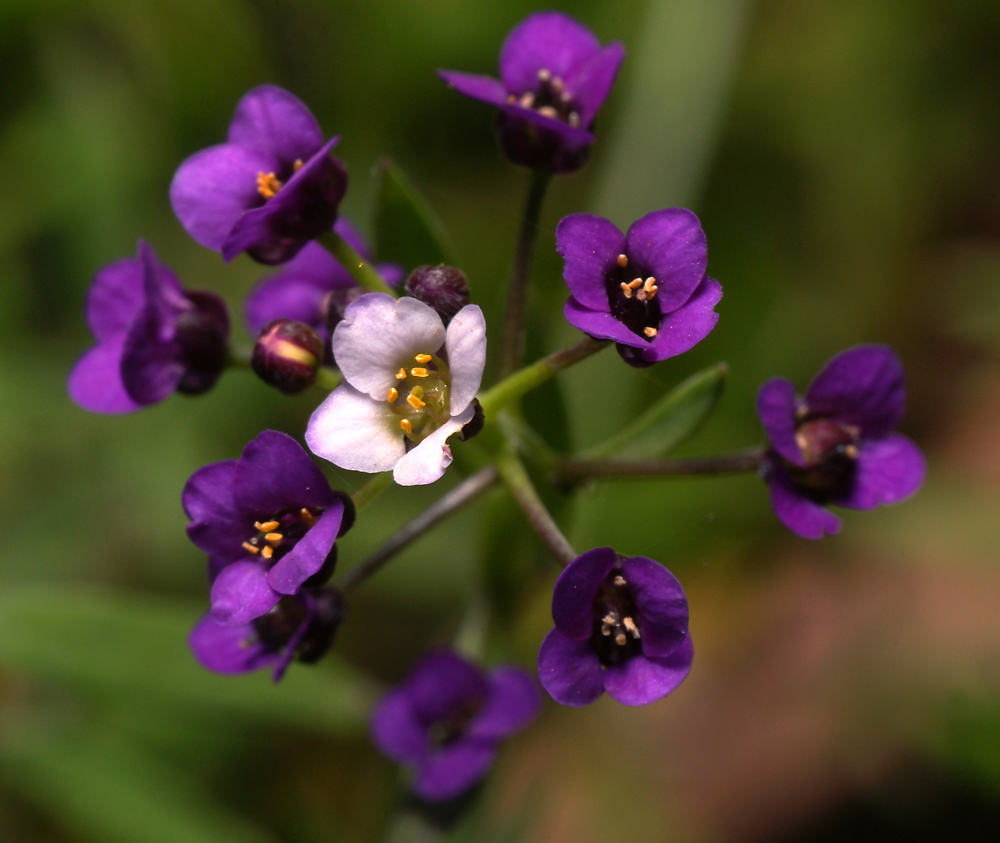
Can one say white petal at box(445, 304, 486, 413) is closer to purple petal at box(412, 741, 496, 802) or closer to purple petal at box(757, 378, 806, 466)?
purple petal at box(757, 378, 806, 466)

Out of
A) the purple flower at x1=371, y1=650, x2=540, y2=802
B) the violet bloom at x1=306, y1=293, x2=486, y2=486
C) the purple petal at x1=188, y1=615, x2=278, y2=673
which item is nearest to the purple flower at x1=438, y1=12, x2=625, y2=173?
the violet bloom at x1=306, y1=293, x2=486, y2=486

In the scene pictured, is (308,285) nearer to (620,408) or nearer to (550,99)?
(550,99)

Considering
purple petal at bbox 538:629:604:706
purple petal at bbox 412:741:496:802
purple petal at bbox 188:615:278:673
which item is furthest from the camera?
purple petal at bbox 412:741:496:802

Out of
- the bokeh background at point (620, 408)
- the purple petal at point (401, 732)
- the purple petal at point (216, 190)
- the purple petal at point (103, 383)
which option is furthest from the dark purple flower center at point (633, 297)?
the bokeh background at point (620, 408)

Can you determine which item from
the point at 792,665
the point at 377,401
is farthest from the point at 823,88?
the point at 377,401

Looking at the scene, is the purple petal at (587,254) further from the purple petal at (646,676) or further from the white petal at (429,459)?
the purple petal at (646,676)

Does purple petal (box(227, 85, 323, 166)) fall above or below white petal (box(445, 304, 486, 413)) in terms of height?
above
